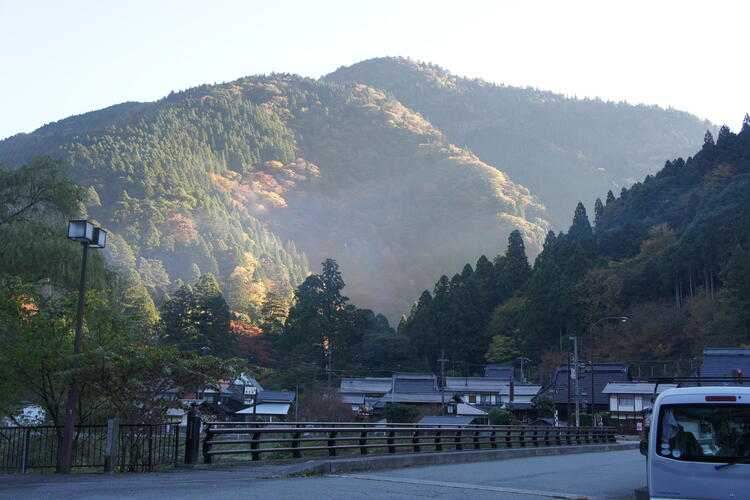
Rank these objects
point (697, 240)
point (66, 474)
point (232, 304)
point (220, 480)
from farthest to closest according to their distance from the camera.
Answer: point (232, 304), point (697, 240), point (66, 474), point (220, 480)

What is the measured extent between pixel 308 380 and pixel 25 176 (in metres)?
58.6

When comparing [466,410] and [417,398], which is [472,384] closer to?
[417,398]

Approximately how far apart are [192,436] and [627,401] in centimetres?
6012

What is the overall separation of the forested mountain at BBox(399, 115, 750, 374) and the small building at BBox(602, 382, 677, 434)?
11.7ft

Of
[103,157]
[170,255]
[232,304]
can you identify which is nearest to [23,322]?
[232,304]

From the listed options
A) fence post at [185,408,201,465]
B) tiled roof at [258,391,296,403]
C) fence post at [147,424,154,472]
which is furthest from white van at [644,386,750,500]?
tiled roof at [258,391,296,403]

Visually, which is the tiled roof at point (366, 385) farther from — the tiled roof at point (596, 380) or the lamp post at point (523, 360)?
the tiled roof at point (596, 380)

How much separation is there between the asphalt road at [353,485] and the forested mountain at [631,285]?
45154mm

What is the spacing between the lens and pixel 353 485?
546 inches

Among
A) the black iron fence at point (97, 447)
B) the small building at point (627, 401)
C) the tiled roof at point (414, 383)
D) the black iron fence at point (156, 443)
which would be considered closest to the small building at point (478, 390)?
the tiled roof at point (414, 383)

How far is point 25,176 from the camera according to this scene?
25938mm

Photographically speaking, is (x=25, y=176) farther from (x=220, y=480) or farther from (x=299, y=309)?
(x=299, y=309)

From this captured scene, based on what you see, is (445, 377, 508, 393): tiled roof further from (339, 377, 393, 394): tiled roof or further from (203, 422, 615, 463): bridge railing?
(203, 422, 615, 463): bridge railing

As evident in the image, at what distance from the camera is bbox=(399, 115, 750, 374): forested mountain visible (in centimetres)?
6944
